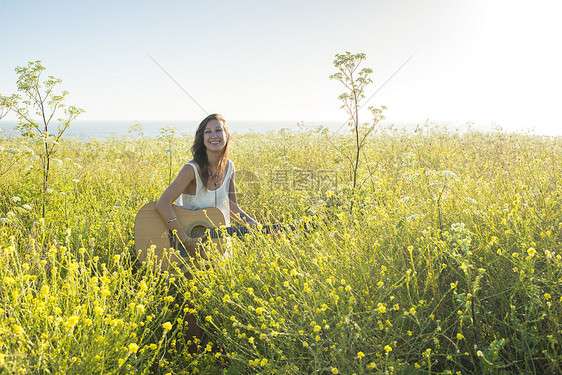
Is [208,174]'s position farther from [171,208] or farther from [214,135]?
[171,208]

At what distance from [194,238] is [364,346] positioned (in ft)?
5.66

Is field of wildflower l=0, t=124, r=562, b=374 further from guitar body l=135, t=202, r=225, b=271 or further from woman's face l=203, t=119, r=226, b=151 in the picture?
woman's face l=203, t=119, r=226, b=151

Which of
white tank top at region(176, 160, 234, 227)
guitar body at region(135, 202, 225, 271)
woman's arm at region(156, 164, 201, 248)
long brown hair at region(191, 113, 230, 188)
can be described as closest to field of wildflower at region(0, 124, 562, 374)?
guitar body at region(135, 202, 225, 271)

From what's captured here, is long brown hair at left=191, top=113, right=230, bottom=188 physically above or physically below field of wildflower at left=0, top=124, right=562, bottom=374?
above

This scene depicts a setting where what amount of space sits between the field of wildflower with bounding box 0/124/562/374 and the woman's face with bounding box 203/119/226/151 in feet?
3.05

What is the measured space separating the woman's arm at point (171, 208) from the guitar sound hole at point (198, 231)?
137mm

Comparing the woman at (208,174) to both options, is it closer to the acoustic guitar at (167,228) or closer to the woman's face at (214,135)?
the woman's face at (214,135)

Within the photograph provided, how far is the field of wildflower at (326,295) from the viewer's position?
138cm

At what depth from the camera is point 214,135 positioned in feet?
10.4

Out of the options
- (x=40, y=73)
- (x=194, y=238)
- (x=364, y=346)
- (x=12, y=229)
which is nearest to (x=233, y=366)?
→ (x=364, y=346)

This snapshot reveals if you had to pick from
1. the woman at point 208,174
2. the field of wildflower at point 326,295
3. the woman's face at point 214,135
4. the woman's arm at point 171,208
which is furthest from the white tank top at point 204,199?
the field of wildflower at point 326,295

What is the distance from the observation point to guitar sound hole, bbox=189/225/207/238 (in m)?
2.99

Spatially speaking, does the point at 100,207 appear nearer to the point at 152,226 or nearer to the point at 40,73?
the point at 152,226

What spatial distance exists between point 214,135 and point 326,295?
6.42ft
